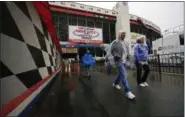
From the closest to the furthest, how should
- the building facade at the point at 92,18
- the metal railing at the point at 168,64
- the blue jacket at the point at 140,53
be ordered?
the blue jacket at the point at 140,53, the metal railing at the point at 168,64, the building facade at the point at 92,18

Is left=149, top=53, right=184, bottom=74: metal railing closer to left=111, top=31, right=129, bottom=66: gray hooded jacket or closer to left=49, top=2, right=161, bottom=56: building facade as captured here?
left=111, top=31, right=129, bottom=66: gray hooded jacket

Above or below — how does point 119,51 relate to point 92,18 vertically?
below

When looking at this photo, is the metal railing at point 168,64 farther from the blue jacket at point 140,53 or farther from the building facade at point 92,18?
the building facade at point 92,18

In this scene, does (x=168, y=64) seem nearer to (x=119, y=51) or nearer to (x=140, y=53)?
(x=140, y=53)

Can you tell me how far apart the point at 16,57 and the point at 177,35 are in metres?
11.5

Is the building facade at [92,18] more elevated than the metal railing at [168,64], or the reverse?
the building facade at [92,18]

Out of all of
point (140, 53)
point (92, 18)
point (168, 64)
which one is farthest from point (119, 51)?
point (92, 18)

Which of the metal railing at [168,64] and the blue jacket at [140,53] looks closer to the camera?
the blue jacket at [140,53]

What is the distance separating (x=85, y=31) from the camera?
16328 millimetres

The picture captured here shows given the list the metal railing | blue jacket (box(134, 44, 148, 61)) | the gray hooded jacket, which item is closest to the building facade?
the metal railing

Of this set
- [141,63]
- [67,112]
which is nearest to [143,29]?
Answer: [141,63]

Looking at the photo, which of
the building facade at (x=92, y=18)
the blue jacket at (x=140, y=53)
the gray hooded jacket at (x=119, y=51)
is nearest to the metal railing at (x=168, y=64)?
the blue jacket at (x=140, y=53)

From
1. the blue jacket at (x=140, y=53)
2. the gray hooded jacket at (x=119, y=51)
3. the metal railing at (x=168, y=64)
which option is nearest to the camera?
the gray hooded jacket at (x=119, y=51)

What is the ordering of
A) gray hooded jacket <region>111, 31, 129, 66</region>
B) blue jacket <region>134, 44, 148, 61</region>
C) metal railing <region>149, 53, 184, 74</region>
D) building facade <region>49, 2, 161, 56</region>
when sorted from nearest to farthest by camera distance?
gray hooded jacket <region>111, 31, 129, 66</region> < blue jacket <region>134, 44, 148, 61</region> < metal railing <region>149, 53, 184, 74</region> < building facade <region>49, 2, 161, 56</region>
